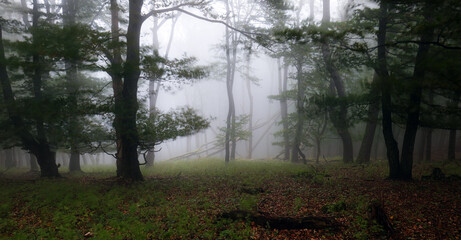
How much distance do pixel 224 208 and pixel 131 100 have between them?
544 cm

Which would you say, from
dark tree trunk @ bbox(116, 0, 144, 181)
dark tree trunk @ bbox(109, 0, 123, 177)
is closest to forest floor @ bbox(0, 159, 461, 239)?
dark tree trunk @ bbox(116, 0, 144, 181)

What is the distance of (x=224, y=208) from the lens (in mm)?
7449

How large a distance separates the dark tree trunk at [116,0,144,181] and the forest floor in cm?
75

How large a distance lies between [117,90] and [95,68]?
273 centimetres

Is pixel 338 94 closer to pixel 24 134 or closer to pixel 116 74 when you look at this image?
pixel 116 74

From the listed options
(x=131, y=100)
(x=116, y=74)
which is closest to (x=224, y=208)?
(x=131, y=100)

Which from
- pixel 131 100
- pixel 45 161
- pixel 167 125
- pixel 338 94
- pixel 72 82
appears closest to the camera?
pixel 131 100

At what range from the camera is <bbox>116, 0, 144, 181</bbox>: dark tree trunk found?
9695 millimetres

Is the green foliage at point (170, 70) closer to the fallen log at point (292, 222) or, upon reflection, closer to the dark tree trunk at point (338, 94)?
the dark tree trunk at point (338, 94)

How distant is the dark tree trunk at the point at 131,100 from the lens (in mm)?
9695

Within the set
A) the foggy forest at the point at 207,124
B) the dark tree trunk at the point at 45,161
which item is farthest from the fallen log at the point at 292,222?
the dark tree trunk at the point at 45,161

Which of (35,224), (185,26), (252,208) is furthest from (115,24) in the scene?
(185,26)

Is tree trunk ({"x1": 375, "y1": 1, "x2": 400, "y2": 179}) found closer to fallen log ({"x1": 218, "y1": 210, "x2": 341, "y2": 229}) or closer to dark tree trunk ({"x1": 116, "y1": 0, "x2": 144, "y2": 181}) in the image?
fallen log ({"x1": 218, "y1": 210, "x2": 341, "y2": 229})

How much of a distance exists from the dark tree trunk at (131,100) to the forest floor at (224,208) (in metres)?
0.75
